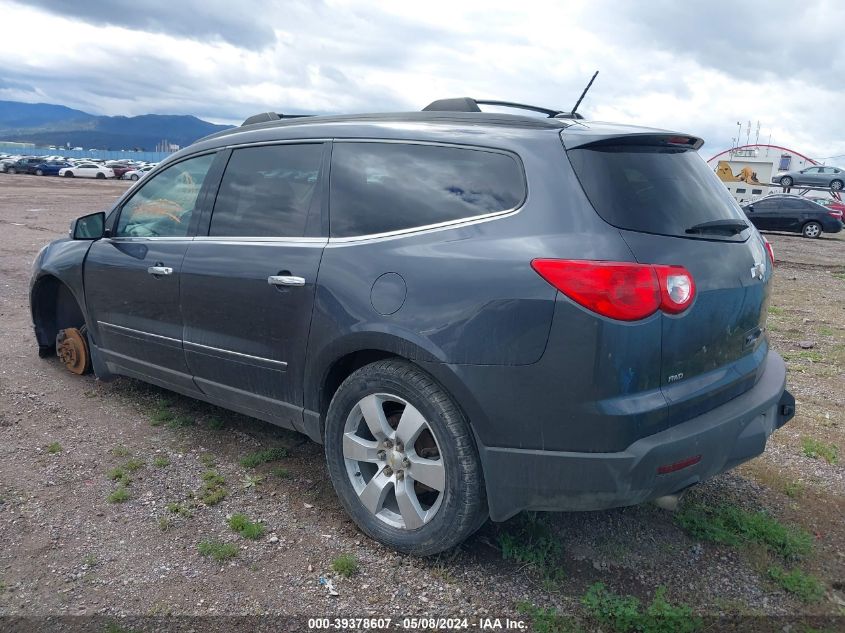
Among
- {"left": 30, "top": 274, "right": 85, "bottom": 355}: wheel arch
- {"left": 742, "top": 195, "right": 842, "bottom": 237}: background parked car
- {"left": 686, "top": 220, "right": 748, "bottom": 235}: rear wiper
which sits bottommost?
{"left": 30, "top": 274, "right": 85, "bottom": 355}: wheel arch

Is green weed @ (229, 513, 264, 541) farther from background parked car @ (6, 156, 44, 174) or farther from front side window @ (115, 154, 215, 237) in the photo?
background parked car @ (6, 156, 44, 174)

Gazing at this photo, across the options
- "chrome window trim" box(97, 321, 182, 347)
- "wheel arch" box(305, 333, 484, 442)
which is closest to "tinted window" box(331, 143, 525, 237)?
"wheel arch" box(305, 333, 484, 442)

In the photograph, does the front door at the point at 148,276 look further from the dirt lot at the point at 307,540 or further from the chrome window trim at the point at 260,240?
the dirt lot at the point at 307,540

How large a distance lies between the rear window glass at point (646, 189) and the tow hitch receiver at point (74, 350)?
4.02 meters

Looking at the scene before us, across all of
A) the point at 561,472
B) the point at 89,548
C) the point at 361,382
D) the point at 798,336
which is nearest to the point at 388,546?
the point at 361,382

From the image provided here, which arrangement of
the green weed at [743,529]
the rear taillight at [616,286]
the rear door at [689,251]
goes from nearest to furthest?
the rear taillight at [616,286]
the rear door at [689,251]
the green weed at [743,529]

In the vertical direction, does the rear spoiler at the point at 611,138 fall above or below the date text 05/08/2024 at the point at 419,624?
above

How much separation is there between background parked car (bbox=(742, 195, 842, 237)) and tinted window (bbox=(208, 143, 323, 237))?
850 inches

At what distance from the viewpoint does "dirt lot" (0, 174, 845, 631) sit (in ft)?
8.92

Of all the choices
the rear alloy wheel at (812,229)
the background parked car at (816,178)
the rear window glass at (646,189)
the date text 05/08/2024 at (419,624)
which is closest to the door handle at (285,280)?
the rear window glass at (646,189)

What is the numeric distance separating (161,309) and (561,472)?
261 centimetres

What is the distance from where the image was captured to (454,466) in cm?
271

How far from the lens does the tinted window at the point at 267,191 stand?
11.2ft

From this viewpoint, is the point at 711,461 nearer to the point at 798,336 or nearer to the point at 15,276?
the point at 798,336
